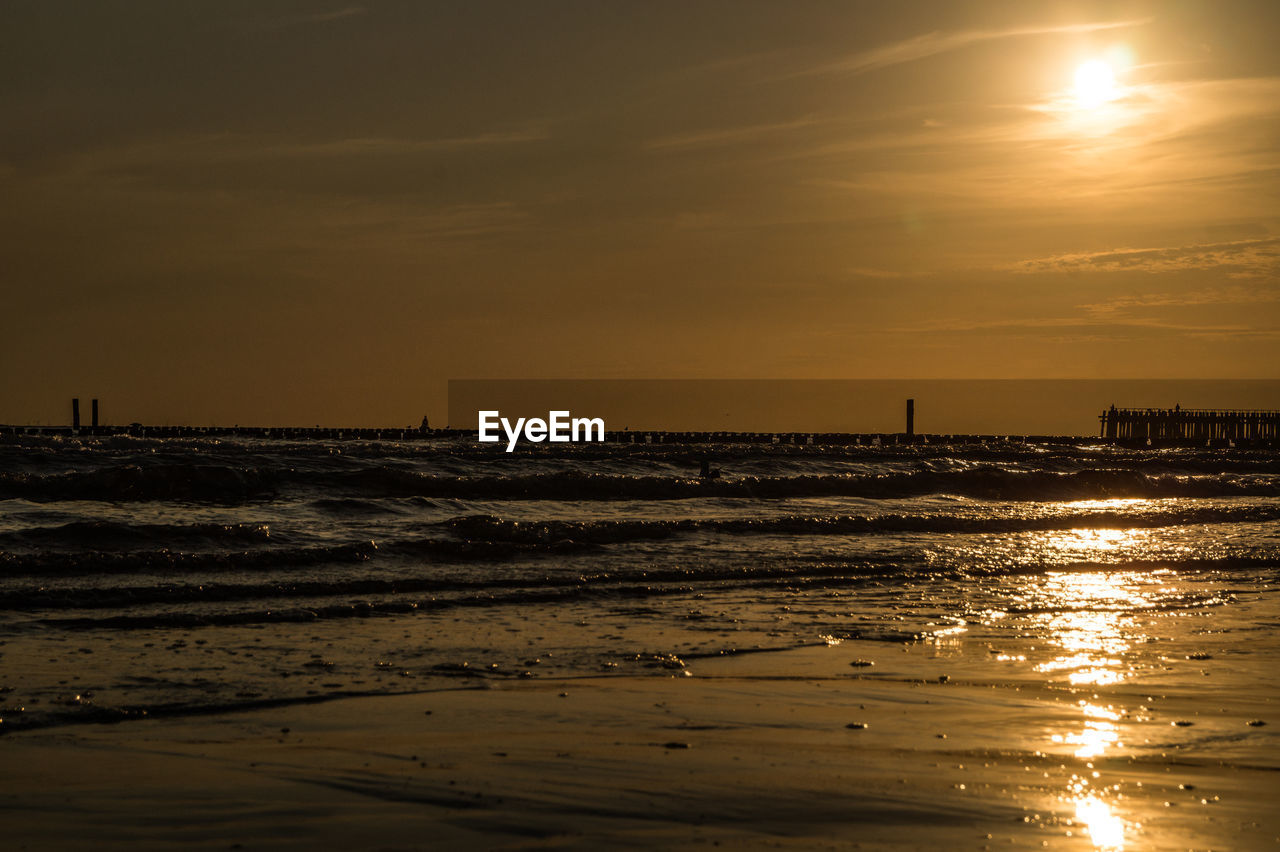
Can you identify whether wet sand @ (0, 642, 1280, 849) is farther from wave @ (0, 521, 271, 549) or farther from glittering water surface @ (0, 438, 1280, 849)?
wave @ (0, 521, 271, 549)

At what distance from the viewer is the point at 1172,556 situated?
1652 centimetres

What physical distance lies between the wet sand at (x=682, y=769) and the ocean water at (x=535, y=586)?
701 millimetres

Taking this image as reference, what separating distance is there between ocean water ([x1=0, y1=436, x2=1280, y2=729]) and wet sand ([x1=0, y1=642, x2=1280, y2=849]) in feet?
2.30

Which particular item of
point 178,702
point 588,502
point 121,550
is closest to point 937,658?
point 178,702

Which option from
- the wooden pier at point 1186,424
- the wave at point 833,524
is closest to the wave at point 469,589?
the wave at point 833,524

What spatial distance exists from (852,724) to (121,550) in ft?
37.4

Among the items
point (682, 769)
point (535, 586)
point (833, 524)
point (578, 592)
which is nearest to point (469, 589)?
point (535, 586)

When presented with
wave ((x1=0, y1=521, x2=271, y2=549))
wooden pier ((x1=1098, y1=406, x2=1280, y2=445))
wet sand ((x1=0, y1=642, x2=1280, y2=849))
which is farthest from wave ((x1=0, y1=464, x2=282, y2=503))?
wooden pier ((x1=1098, y1=406, x2=1280, y2=445))

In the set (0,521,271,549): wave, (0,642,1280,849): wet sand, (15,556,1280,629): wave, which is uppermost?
(0,521,271,549): wave

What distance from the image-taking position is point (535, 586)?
1295 cm

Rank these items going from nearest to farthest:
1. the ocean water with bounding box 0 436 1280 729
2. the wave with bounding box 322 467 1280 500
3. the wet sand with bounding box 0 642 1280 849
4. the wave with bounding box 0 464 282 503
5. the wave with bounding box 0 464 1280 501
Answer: the wet sand with bounding box 0 642 1280 849, the ocean water with bounding box 0 436 1280 729, the wave with bounding box 0 464 282 503, the wave with bounding box 0 464 1280 501, the wave with bounding box 322 467 1280 500

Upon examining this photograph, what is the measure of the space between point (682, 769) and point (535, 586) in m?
7.38

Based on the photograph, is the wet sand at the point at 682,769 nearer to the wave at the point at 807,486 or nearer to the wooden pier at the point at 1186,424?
the wave at the point at 807,486

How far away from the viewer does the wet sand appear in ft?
15.6
